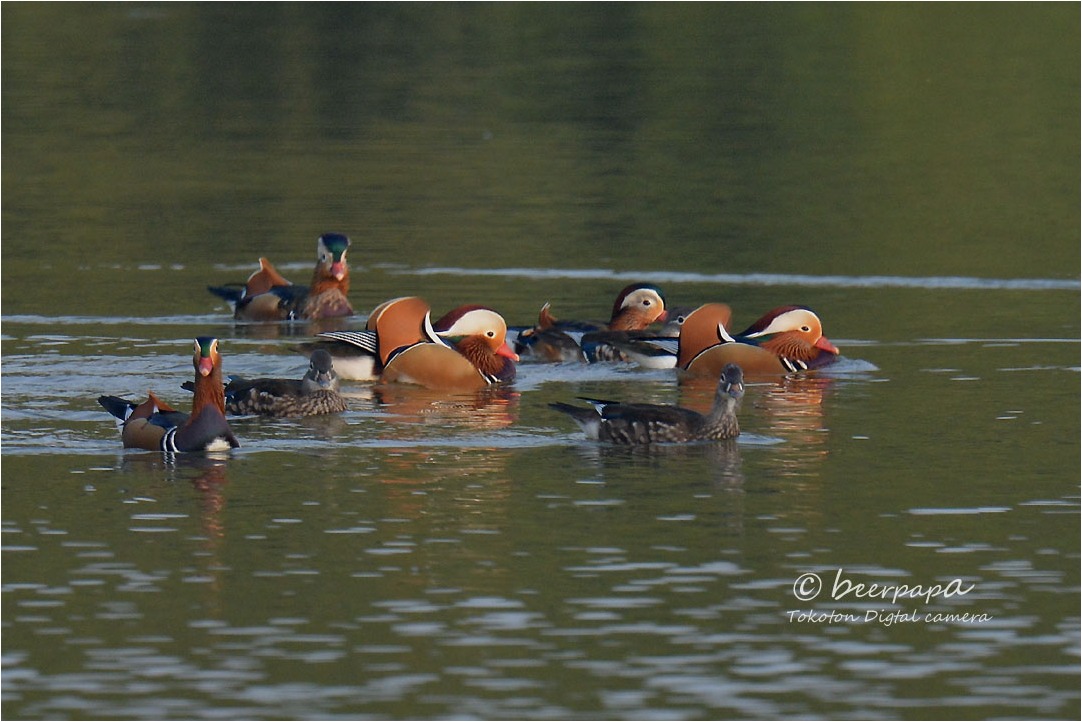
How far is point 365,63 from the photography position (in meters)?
57.0

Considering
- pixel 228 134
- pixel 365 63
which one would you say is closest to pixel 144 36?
pixel 365 63

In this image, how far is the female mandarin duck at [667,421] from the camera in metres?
16.9

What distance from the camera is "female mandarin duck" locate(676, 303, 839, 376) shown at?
2095 centimetres

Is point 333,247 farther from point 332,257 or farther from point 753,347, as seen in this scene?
point 753,347

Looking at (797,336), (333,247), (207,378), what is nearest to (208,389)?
(207,378)

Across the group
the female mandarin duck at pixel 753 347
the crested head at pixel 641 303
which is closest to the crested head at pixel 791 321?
the female mandarin duck at pixel 753 347

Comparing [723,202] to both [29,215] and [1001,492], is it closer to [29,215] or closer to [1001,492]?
[29,215]

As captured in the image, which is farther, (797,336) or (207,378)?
(797,336)

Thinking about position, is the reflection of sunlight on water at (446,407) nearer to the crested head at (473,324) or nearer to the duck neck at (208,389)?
the crested head at (473,324)

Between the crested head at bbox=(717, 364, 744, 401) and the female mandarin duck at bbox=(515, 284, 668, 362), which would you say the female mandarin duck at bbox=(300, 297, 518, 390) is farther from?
the crested head at bbox=(717, 364, 744, 401)
